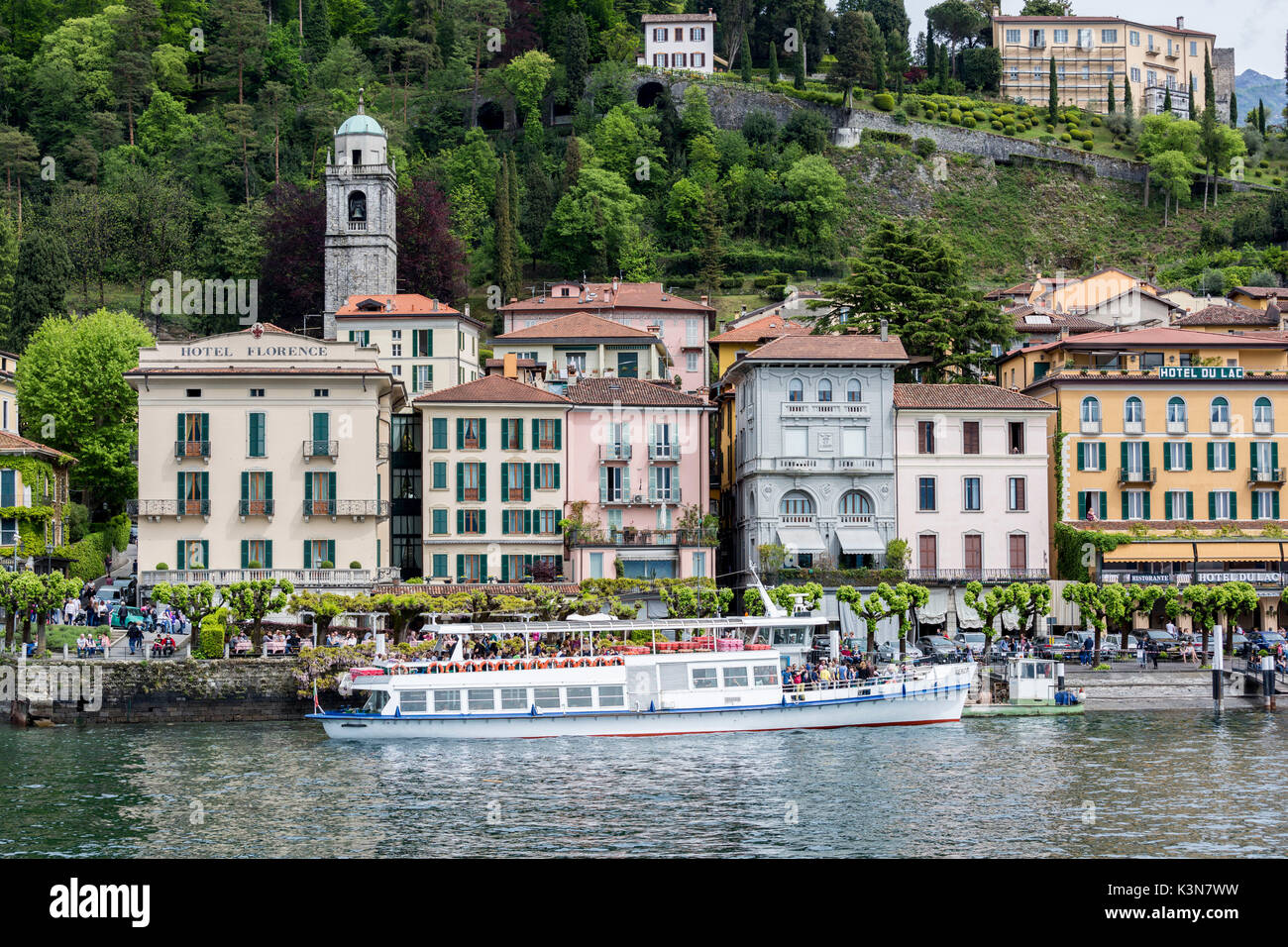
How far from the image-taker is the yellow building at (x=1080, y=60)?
16800 centimetres

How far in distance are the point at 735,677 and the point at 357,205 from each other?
55.3m

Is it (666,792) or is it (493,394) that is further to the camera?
(493,394)

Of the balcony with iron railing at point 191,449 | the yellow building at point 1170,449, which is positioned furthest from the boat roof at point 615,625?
the yellow building at point 1170,449

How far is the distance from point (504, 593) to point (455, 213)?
6712cm

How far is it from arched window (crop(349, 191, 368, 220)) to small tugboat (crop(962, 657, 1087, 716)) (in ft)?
185

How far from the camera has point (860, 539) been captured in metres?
68.0

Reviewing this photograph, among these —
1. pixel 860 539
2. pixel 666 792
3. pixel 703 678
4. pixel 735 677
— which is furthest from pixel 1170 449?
pixel 666 792

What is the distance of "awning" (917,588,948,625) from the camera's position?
67375 millimetres

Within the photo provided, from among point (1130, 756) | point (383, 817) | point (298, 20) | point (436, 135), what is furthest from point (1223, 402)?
point (298, 20)

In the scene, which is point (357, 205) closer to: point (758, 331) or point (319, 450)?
point (758, 331)

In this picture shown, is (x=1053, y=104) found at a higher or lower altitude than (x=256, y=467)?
higher

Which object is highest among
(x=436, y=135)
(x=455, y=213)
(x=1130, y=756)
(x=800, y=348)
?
(x=436, y=135)
